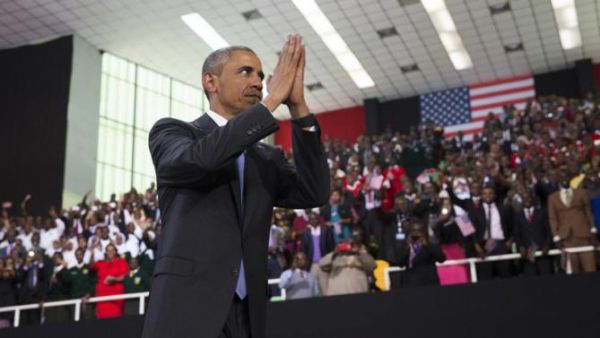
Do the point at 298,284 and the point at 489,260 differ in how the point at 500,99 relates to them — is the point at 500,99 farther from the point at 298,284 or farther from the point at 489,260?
the point at 298,284

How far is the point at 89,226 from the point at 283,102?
11521 mm

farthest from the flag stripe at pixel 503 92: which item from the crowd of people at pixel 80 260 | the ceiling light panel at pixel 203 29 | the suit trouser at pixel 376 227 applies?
the suit trouser at pixel 376 227

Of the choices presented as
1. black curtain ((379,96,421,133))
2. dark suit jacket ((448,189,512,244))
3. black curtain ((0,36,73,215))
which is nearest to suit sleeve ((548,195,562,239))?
dark suit jacket ((448,189,512,244))

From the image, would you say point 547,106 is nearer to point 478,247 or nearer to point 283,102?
point 478,247

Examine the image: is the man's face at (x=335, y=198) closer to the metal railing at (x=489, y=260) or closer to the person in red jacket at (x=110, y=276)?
the metal railing at (x=489, y=260)

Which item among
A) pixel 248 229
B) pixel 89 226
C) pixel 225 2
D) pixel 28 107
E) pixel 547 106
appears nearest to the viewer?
pixel 248 229

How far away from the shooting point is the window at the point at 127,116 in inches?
805

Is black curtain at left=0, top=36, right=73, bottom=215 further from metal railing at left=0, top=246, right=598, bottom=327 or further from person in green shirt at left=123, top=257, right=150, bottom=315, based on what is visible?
person in green shirt at left=123, top=257, right=150, bottom=315

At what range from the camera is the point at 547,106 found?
627 inches

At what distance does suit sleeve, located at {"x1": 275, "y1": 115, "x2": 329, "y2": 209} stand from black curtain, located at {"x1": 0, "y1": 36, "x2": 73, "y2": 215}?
17126 millimetres

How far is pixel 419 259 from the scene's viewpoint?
8742 mm

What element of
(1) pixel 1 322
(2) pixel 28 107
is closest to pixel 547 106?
(1) pixel 1 322

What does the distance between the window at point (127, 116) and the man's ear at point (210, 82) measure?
17.6 m

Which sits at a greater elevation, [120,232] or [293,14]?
[293,14]
